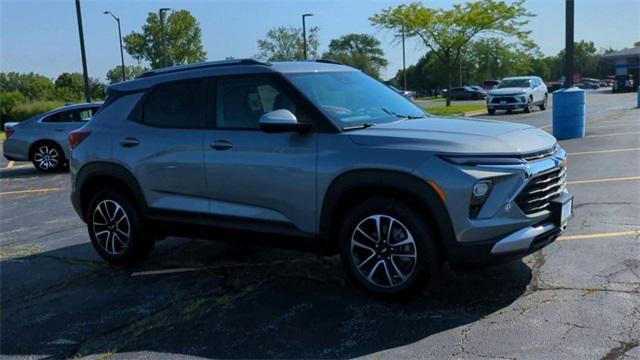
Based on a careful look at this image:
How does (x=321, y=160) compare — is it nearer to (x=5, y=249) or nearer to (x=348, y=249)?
(x=348, y=249)

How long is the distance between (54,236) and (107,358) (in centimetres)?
416

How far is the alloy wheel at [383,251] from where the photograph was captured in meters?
4.50

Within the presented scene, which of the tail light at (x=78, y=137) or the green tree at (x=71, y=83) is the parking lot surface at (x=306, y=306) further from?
the green tree at (x=71, y=83)

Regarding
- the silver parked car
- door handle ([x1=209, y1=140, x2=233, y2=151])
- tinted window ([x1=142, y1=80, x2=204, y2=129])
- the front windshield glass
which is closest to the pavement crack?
the front windshield glass

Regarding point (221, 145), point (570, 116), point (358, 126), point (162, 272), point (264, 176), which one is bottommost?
point (162, 272)

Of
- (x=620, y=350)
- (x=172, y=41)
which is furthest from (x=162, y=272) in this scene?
(x=172, y=41)

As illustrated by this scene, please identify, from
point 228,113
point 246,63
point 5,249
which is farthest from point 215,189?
point 5,249

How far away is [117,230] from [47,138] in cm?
977

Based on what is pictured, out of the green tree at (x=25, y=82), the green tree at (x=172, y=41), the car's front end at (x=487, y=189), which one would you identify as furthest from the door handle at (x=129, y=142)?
the green tree at (x=25, y=82)

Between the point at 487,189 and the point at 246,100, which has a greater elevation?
the point at 246,100

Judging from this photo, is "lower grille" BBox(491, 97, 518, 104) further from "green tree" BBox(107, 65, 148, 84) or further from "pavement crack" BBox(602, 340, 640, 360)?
"green tree" BBox(107, 65, 148, 84)

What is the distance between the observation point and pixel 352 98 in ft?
17.4

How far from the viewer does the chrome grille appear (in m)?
4.29

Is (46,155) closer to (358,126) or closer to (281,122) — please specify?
(281,122)
